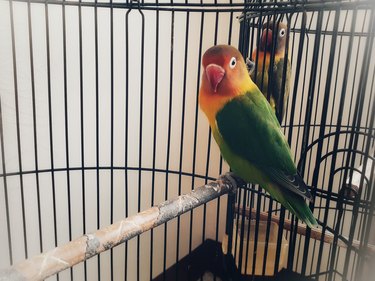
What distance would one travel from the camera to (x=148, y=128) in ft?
4.48

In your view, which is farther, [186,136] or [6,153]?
[186,136]

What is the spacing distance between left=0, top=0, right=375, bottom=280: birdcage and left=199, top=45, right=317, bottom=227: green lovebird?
49 millimetres

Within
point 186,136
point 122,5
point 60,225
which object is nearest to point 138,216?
point 122,5

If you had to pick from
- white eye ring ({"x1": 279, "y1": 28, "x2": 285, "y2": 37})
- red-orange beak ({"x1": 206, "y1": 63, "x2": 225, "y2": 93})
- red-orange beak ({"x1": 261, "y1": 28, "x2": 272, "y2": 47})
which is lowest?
red-orange beak ({"x1": 206, "y1": 63, "x2": 225, "y2": 93})

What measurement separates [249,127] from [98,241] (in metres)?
0.35

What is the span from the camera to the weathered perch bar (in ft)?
1.41

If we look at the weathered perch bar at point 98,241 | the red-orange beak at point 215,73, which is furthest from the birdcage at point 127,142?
the red-orange beak at point 215,73

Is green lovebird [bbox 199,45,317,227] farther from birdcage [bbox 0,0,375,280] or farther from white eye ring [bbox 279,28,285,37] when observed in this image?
white eye ring [bbox 279,28,285,37]

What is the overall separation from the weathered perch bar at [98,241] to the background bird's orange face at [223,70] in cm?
21

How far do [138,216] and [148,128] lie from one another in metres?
0.82

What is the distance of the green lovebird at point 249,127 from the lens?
66 centimetres

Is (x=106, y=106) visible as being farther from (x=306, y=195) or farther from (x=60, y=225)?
(x=306, y=195)

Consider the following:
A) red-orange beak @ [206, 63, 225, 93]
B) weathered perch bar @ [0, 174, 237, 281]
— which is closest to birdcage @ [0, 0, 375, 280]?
weathered perch bar @ [0, 174, 237, 281]

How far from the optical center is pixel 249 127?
67 centimetres
